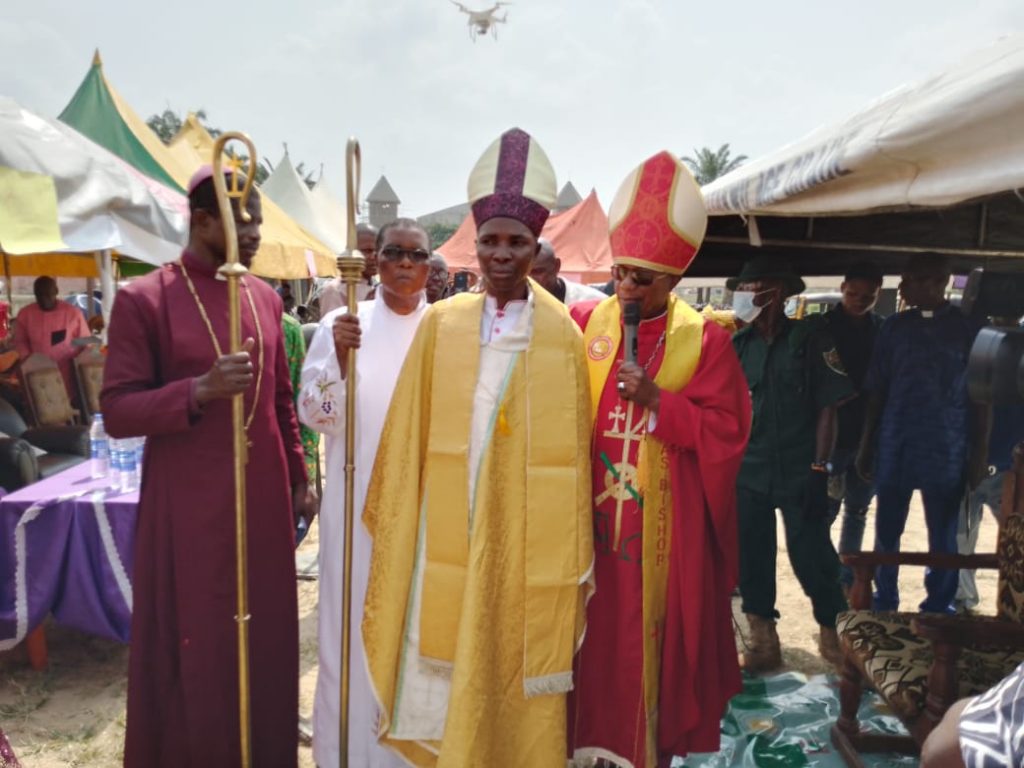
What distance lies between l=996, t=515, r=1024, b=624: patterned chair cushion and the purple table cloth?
407 centimetres

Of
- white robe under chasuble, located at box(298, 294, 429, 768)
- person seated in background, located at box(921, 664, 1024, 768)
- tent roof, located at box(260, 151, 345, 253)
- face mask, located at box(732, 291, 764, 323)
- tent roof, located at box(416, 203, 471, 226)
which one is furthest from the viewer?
tent roof, located at box(416, 203, 471, 226)

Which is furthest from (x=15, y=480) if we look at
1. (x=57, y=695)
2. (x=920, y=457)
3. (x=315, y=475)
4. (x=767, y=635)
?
(x=920, y=457)

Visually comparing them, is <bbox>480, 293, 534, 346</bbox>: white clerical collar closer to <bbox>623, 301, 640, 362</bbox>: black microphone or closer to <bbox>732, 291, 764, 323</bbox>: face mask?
<bbox>623, 301, 640, 362</bbox>: black microphone

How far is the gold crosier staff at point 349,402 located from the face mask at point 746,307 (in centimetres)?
244

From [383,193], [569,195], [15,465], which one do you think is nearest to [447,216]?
[383,193]

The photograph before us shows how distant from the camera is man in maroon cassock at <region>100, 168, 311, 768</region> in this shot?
2.19m

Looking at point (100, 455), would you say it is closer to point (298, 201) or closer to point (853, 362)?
point (853, 362)

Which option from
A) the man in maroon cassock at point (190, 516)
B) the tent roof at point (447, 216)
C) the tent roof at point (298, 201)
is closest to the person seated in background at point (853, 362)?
the man in maroon cassock at point (190, 516)

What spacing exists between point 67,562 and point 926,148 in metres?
4.09

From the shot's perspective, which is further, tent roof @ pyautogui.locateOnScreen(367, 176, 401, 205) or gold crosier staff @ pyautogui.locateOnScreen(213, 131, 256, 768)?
tent roof @ pyautogui.locateOnScreen(367, 176, 401, 205)

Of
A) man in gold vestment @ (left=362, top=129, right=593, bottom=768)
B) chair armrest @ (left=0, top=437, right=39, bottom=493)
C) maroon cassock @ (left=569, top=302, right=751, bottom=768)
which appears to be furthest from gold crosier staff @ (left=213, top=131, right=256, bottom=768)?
chair armrest @ (left=0, top=437, right=39, bottom=493)

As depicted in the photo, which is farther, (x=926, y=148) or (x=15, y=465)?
(x=15, y=465)

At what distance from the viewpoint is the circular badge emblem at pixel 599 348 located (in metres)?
2.54

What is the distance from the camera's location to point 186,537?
2.21 meters
